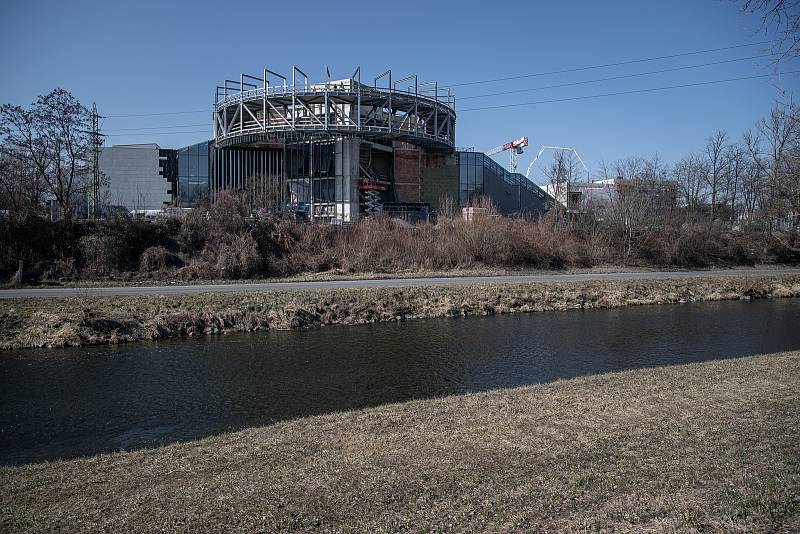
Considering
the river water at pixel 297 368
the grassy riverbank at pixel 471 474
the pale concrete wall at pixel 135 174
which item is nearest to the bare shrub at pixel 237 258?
the river water at pixel 297 368

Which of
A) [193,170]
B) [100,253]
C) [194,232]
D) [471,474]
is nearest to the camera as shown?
[471,474]

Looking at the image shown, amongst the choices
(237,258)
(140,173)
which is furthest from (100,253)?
(140,173)

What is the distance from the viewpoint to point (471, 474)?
6.93 metres

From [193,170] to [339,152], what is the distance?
57.4ft

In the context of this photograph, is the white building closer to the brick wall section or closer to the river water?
the brick wall section

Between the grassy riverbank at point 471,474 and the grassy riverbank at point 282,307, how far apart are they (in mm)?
13502

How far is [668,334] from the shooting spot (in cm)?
2330

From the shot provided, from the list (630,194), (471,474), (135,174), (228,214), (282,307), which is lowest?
(471,474)

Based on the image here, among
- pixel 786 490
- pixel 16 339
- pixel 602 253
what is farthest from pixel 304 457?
pixel 602 253

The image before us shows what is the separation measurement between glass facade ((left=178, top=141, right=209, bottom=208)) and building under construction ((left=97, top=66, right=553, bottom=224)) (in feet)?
0.38

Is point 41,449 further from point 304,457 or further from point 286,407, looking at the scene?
point 304,457

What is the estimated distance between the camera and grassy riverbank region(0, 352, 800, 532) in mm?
5719

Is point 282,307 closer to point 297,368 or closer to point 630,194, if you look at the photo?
point 297,368

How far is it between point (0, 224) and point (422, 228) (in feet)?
91.6
